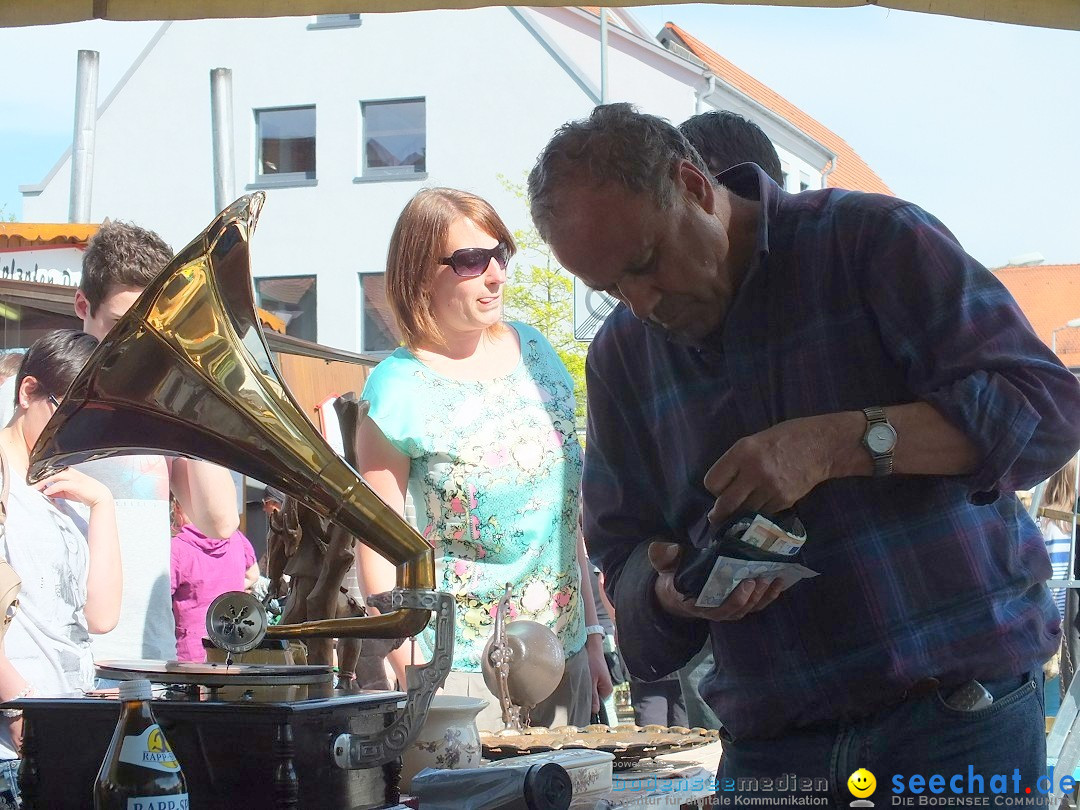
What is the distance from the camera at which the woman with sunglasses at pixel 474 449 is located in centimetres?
263

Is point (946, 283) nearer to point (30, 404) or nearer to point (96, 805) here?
point (96, 805)

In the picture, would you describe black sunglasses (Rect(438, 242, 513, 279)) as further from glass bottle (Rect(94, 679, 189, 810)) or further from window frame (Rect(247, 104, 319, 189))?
window frame (Rect(247, 104, 319, 189))

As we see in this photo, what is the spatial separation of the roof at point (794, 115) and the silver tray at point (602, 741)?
72.7ft

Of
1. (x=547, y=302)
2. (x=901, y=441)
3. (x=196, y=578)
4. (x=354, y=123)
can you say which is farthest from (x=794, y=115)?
(x=901, y=441)

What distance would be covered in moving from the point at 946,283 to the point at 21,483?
2379 millimetres

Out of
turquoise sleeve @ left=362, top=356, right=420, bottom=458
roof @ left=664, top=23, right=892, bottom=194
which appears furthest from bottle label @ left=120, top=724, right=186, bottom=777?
roof @ left=664, top=23, right=892, bottom=194

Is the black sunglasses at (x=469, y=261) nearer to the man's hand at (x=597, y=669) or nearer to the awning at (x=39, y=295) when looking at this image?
the man's hand at (x=597, y=669)

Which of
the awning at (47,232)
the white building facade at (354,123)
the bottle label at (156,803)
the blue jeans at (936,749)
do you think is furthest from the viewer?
the white building facade at (354,123)

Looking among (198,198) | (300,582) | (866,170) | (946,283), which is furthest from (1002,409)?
(866,170)

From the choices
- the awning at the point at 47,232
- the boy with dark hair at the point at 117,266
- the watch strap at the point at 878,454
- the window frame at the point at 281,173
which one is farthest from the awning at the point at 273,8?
the window frame at the point at 281,173

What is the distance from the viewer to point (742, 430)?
170 centimetres

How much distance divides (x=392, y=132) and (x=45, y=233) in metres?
16.2

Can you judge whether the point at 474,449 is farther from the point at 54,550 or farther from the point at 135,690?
the point at 135,690

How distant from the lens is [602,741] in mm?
2180
